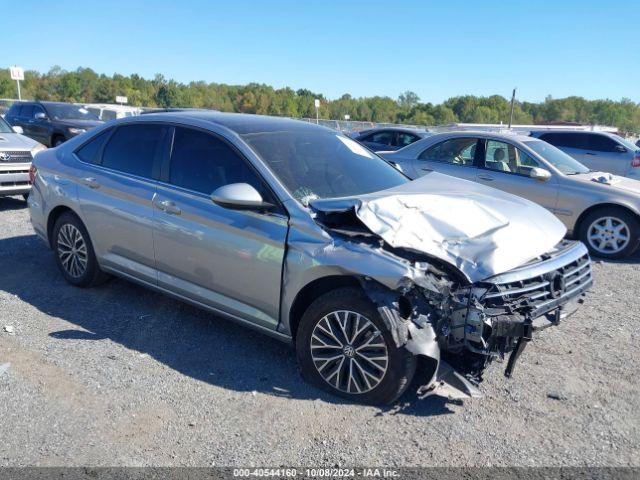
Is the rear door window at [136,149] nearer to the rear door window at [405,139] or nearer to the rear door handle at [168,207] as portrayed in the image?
the rear door handle at [168,207]

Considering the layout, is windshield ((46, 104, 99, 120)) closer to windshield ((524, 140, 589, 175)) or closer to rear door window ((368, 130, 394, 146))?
rear door window ((368, 130, 394, 146))

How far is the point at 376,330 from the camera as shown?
10.9ft

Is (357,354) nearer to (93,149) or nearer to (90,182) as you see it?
(90,182)

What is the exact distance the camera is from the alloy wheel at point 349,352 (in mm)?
3363

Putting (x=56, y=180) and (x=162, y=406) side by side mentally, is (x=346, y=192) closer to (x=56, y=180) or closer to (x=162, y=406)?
(x=162, y=406)

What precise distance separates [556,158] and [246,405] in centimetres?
663

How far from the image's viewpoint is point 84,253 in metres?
5.21

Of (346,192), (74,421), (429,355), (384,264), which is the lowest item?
(74,421)

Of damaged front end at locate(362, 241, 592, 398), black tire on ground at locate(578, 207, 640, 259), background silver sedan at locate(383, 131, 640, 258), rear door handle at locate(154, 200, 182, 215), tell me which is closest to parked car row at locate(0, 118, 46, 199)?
rear door handle at locate(154, 200, 182, 215)

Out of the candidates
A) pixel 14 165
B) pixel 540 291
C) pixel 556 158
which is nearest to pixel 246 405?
pixel 540 291

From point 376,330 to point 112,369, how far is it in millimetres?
1944

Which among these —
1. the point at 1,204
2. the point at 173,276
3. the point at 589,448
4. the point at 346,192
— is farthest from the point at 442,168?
the point at 1,204

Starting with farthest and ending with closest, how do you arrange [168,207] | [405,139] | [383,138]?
[383,138] < [405,139] < [168,207]

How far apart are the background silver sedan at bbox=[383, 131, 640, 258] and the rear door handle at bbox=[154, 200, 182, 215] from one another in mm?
4108
